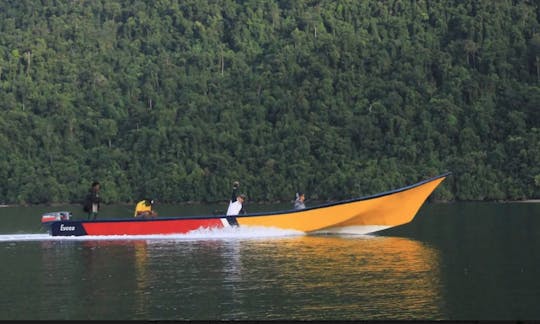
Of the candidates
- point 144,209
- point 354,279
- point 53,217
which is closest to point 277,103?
point 144,209

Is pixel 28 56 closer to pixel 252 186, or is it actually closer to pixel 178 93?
pixel 178 93

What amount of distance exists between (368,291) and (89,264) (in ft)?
40.1

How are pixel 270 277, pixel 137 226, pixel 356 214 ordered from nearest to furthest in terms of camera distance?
pixel 270 277 < pixel 356 214 < pixel 137 226

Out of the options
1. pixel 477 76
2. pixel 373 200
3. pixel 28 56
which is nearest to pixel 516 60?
pixel 477 76

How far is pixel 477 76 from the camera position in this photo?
5276 inches

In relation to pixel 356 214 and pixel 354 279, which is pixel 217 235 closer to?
pixel 356 214

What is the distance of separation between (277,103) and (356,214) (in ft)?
318

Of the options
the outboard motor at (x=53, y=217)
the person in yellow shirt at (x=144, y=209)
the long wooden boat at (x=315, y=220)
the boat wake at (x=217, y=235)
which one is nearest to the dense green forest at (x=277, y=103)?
the long wooden boat at (x=315, y=220)

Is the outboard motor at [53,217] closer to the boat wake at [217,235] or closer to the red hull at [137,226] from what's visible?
the red hull at [137,226]

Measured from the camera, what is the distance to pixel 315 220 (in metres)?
43.7

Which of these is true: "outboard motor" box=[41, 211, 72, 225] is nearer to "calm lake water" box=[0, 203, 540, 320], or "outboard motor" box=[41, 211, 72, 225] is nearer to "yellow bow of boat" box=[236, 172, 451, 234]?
"calm lake water" box=[0, 203, 540, 320]

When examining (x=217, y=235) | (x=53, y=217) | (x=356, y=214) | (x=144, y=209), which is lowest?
(x=217, y=235)

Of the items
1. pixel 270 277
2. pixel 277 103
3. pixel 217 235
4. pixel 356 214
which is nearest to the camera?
pixel 270 277

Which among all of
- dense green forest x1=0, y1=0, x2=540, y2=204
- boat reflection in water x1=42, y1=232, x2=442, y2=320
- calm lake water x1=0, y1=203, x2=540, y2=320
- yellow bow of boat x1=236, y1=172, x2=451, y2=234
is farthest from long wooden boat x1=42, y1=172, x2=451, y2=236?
dense green forest x1=0, y1=0, x2=540, y2=204
